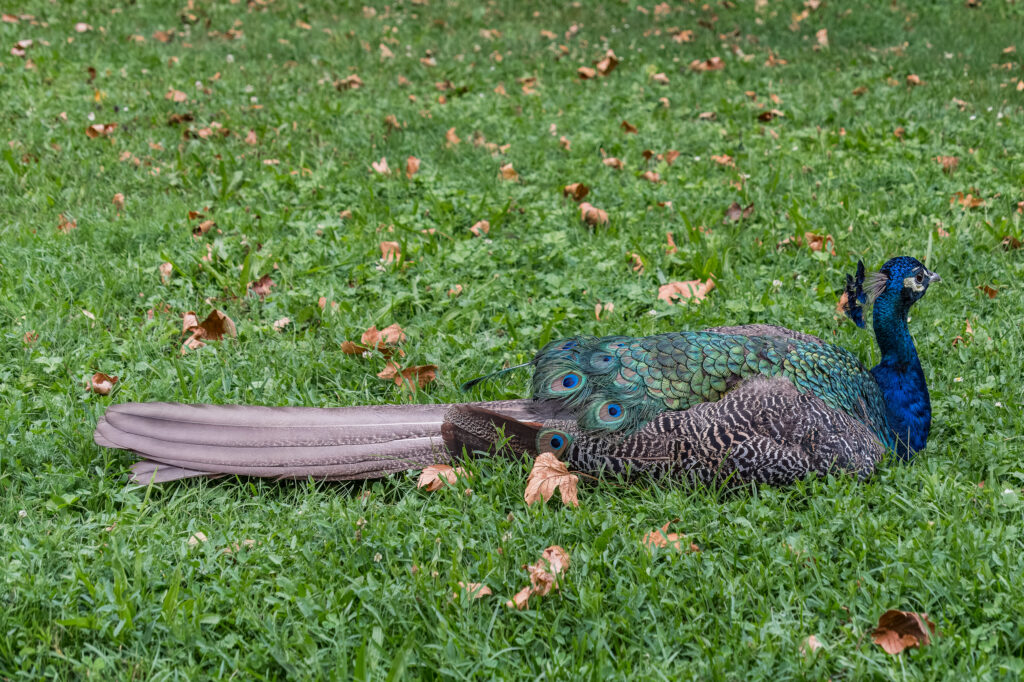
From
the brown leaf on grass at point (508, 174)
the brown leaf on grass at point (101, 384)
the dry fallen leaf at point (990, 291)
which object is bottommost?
the brown leaf on grass at point (101, 384)

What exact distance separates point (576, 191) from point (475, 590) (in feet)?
10.7

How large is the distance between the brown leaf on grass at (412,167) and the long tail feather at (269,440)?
274 centimetres

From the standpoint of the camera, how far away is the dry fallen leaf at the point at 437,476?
2924 mm

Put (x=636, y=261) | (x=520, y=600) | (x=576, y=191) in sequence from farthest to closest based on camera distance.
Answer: (x=576, y=191)
(x=636, y=261)
(x=520, y=600)

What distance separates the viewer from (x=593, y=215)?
4871 mm

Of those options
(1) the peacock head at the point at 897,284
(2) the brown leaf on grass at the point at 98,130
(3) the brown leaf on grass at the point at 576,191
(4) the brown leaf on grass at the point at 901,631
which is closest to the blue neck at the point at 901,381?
(1) the peacock head at the point at 897,284

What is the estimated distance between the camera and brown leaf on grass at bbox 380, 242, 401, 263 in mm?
4480

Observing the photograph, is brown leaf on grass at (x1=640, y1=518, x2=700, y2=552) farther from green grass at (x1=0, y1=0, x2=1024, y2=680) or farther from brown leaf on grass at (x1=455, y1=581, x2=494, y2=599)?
brown leaf on grass at (x1=455, y1=581, x2=494, y2=599)

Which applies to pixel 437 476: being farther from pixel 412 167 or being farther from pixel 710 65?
pixel 710 65

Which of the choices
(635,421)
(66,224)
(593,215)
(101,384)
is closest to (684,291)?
(593,215)

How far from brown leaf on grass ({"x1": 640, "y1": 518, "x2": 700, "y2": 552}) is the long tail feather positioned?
0.63m

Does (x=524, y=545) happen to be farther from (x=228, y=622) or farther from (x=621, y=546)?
(x=228, y=622)

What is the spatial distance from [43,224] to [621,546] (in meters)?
3.82

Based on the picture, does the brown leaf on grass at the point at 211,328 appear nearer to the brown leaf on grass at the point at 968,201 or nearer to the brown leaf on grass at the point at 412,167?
the brown leaf on grass at the point at 412,167
